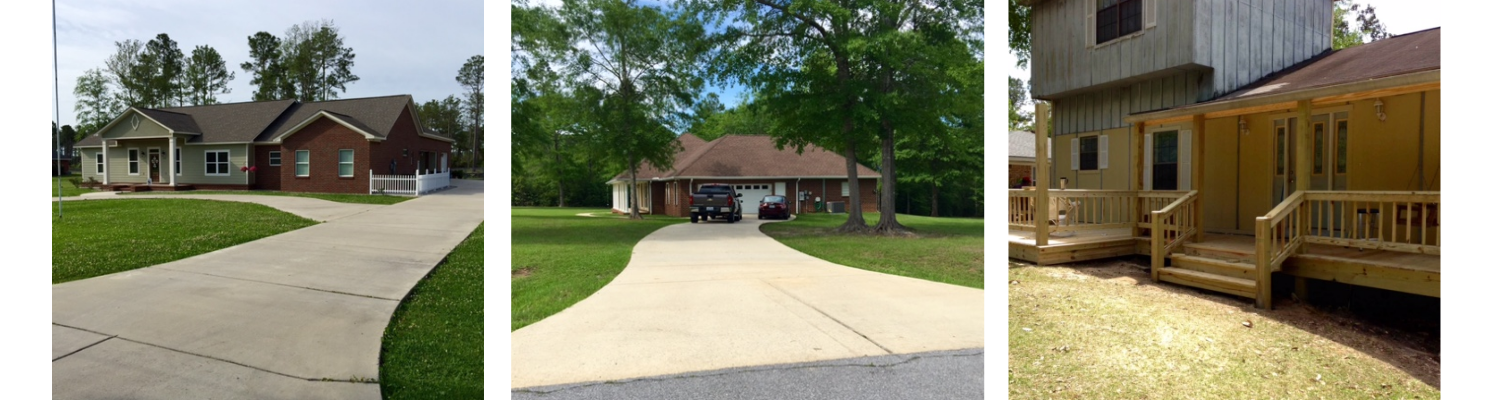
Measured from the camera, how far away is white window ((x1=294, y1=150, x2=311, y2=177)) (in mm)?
2176

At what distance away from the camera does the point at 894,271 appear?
3.45 meters

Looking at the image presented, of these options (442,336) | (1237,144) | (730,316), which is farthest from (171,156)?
(1237,144)

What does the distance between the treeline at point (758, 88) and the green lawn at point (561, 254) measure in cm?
12

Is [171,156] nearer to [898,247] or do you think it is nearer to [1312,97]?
[898,247]

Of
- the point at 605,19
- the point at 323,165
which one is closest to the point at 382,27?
the point at 323,165

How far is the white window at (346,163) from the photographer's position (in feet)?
7.18

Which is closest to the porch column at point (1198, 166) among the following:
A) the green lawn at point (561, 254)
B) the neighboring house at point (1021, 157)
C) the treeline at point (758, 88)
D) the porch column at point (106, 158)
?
the treeline at point (758, 88)

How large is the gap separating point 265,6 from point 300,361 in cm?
123

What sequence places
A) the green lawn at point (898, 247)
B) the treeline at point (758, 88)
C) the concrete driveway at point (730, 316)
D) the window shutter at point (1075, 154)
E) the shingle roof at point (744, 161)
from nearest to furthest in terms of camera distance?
the concrete driveway at point (730, 316)
the treeline at point (758, 88)
the shingle roof at point (744, 161)
the green lawn at point (898, 247)
the window shutter at point (1075, 154)

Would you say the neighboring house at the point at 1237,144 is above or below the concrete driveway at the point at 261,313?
above

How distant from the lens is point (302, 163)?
218cm

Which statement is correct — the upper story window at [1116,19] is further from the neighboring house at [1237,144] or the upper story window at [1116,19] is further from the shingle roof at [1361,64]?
the shingle roof at [1361,64]

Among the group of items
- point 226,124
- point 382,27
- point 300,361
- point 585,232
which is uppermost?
point 382,27

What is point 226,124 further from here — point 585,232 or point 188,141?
point 585,232
